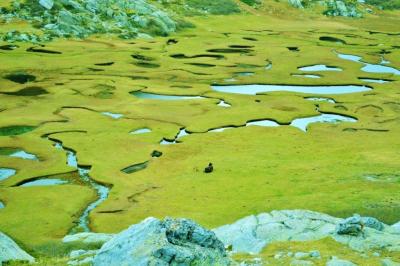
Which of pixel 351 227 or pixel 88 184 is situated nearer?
pixel 351 227

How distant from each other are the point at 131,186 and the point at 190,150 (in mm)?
15385

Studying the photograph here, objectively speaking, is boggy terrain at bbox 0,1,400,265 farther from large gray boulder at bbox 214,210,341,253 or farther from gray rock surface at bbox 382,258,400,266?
large gray boulder at bbox 214,210,341,253

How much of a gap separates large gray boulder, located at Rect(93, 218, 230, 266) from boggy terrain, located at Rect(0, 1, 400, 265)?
1194 centimetres

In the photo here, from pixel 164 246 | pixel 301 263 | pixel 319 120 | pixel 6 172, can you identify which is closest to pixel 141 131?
pixel 6 172

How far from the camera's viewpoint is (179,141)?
78250 mm

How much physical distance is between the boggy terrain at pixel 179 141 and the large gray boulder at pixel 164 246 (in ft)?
39.2

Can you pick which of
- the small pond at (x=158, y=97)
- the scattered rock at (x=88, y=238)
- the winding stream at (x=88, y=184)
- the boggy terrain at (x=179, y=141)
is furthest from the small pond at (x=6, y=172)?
the small pond at (x=158, y=97)

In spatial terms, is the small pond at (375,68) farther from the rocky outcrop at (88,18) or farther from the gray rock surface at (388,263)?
the gray rock surface at (388,263)

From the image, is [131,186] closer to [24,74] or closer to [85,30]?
[24,74]

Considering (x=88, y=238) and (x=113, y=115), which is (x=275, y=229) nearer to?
(x=88, y=238)

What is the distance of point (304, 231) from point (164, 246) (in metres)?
19.0

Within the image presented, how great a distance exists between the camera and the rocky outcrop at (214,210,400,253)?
35.1 meters

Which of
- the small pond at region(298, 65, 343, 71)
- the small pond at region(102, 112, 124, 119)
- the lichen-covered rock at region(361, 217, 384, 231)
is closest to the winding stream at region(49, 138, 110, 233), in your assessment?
the small pond at region(102, 112, 124, 119)

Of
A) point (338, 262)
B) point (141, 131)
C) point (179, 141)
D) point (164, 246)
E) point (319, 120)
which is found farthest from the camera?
point (319, 120)
